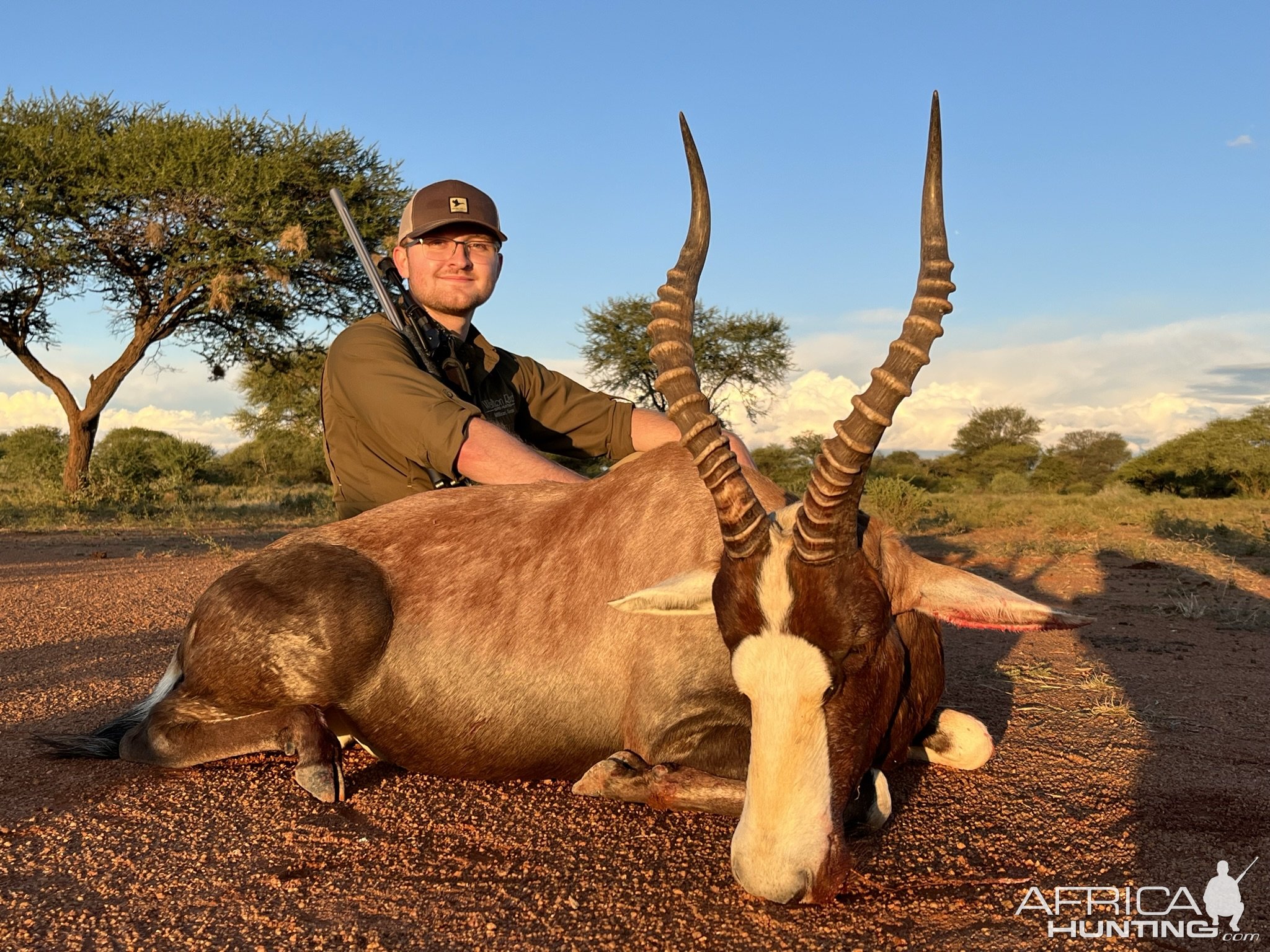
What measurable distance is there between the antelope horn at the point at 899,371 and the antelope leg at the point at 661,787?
0.87 meters

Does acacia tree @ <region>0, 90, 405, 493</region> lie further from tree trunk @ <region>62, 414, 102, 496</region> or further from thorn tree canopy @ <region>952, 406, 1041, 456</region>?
thorn tree canopy @ <region>952, 406, 1041, 456</region>

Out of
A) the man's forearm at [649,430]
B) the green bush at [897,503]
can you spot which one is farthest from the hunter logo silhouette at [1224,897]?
the green bush at [897,503]

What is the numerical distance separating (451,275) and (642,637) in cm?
278

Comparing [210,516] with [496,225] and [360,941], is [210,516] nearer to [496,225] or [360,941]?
[496,225]

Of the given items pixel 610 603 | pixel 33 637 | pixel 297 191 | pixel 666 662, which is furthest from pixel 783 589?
pixel 297 191

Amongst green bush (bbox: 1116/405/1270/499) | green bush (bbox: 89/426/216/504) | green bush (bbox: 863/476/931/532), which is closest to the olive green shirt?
green bush (bbox: 863/476/931/532)

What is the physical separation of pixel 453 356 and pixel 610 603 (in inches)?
110

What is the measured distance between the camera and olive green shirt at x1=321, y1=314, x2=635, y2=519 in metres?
4.70

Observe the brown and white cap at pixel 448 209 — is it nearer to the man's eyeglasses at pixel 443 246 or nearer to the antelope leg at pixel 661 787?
the man's eyeglasses at pixel 443 246

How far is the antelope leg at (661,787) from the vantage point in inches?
129

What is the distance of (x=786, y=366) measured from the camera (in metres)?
29.2

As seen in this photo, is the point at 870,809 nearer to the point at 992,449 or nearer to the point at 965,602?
the point at 965,602

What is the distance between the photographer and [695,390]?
10.6ft

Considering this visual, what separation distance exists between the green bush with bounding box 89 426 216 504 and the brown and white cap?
1570 cm
